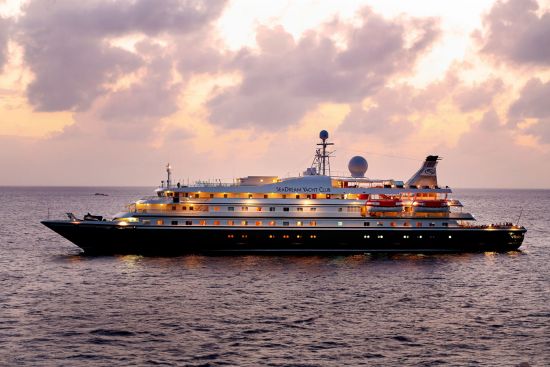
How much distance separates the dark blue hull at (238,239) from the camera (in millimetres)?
61969

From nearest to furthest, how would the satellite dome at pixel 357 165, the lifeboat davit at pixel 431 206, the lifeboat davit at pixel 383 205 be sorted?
the lifeboat davit at pixel 383 205 → the lifeboat davit at pixel 431 206 → the satellite dome at pixel 357 165

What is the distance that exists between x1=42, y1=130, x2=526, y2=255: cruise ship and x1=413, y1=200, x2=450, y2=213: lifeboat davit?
0.11 metres

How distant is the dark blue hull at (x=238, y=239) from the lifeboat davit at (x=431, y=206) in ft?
7.37

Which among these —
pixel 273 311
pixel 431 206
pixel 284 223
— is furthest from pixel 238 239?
pixel 273 311

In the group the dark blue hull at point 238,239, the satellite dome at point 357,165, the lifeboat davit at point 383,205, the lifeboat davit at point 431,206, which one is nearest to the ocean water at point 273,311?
the dark blue hull at point 238,239

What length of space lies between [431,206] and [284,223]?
17.2 metres

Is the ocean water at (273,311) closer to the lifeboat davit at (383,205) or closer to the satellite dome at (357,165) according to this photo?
the lifeboat davit at (383,205)

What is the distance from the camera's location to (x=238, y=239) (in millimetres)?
62781

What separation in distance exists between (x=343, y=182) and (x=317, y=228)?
285 inches

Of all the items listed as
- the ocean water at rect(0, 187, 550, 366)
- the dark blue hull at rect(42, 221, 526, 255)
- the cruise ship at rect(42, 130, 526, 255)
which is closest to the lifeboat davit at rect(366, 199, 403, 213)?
the cruise ship at rect(42, 130, 526, 255)

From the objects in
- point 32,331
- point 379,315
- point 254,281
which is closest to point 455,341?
point 379,315

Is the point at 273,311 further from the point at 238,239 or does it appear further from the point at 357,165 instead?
the point at 357,165

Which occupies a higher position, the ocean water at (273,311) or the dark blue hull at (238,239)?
the dark blue hull at (238,239)

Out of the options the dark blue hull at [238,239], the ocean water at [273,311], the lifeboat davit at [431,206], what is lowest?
the ocean water at [273,311]
